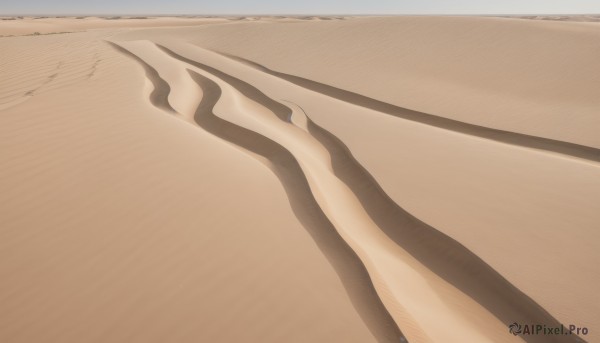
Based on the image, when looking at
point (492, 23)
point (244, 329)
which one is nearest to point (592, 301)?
point (244, 329)

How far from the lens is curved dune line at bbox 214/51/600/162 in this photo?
4.58 m

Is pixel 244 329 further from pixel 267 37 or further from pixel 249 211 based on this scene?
pixel 267 37

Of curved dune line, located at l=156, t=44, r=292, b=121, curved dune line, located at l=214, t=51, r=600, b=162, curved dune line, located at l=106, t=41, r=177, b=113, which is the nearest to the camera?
curved dune line, located at l=214, t=51, r=600, b=162

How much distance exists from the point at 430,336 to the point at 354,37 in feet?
40.0

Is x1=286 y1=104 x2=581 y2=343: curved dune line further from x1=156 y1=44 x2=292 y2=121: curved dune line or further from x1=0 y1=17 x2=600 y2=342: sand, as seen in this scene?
x1=156 y1=44 x2=292 y2=121: curved dune line

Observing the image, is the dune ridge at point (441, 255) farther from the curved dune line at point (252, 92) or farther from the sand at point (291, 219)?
the curved dune line at point (252, 92)

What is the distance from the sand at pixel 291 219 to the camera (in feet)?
6.32

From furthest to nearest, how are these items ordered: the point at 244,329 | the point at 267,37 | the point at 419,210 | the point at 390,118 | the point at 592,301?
the point at 267,37 → the point at 390,118 → the point at 419,210 → the point at 592,301 → the point at 244,329

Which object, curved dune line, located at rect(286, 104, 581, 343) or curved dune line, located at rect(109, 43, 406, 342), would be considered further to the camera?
curved dune line, located at rect(286, 104, 581, 343)

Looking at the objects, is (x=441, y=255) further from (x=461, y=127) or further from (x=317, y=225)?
(x=461, y=127)

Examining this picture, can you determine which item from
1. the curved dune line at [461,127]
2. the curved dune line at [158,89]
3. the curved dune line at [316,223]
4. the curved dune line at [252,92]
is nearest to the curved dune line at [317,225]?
the curved dune line at [316,223]

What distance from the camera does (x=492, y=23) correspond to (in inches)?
452

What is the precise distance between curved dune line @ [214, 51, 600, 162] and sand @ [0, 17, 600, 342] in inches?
1.6

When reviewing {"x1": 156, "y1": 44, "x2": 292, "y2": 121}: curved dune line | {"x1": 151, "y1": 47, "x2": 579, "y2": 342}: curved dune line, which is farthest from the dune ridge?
{"x1": 156, "y1": 44, "x2": 292, "y2": 121}: curved dune line
